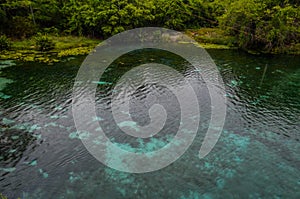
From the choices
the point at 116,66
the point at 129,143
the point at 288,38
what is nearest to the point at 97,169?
the point at 129,143

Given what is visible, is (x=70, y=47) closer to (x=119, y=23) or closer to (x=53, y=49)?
(x=53, y=49)

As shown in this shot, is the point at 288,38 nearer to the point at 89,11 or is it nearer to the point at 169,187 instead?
the point at 89,11

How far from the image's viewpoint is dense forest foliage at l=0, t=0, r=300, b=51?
126 feet

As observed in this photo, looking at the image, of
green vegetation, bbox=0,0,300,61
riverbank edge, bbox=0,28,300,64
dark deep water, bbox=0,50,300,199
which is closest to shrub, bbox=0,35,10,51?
green vegetation, bbox=0,0,300,61

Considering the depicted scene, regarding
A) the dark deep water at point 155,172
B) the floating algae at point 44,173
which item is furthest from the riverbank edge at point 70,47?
the floating algae at point 44,173

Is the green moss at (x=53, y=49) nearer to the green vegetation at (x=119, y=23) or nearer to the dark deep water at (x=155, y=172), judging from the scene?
the green vegetation at (x=119, y=23)

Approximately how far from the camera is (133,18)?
149 ft

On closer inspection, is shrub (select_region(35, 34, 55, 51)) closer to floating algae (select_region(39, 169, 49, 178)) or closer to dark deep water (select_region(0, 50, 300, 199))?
dark deep water (select_region(0, 50, 300, 199))

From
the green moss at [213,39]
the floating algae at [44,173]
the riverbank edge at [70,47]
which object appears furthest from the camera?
the green moss at [213,39]

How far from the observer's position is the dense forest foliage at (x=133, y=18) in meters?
38.4

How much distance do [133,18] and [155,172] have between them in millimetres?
37862

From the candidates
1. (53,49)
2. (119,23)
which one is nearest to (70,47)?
(53,49)

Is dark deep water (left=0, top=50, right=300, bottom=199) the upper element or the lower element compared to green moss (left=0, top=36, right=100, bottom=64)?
upper

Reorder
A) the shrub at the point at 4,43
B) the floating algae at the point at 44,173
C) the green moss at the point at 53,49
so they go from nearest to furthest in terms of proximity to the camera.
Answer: the floating algae at the point at 44,173 < the green moss at the point at 53,49 < the shrub at the point at 4,43
